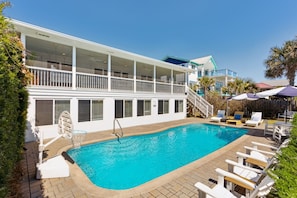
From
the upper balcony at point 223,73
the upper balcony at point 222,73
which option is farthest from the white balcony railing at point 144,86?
the upper balcony at point 223,73

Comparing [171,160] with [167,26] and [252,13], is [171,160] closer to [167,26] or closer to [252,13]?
[252,13]

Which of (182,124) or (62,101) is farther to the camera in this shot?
(182,124)

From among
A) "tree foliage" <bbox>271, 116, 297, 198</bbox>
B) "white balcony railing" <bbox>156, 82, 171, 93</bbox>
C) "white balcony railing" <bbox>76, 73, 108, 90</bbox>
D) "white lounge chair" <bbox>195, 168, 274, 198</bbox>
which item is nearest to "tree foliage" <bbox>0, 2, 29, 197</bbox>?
"white lounge chair" <bbox>195, 168, 274, 198</bbox>

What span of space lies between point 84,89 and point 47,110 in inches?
103

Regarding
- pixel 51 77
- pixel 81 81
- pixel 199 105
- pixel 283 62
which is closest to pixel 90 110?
pixel 81 81

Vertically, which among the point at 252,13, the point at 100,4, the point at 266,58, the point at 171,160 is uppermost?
the point at 100,4

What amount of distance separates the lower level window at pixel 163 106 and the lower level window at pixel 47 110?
9.16m

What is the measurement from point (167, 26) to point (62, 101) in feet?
53.9

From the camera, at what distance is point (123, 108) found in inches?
516

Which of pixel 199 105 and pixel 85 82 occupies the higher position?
pixel 85 82

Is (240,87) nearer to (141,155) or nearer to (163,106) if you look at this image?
(163,106)

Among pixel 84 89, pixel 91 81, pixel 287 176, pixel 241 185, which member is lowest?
pixel 241 185

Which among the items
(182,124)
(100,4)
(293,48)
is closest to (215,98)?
(182,124)

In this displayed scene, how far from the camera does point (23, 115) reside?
16.7 ft
